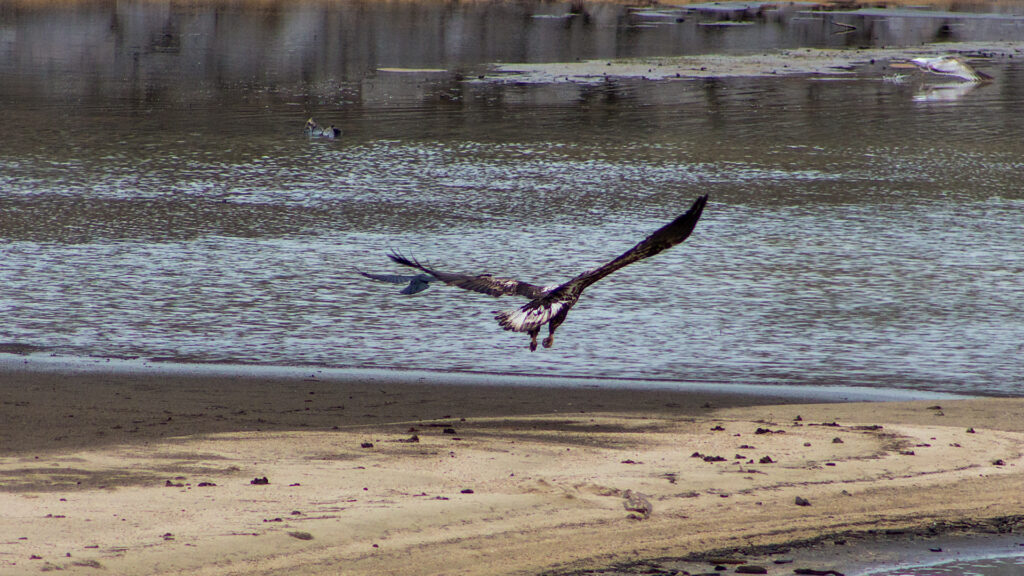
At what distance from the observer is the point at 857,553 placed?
18.8ft

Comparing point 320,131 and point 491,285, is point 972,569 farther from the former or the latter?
point 320,131

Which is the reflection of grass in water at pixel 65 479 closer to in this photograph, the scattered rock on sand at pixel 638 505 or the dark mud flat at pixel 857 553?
the dark mud flat at pixel 857 553

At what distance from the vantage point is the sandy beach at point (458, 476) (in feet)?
17.4

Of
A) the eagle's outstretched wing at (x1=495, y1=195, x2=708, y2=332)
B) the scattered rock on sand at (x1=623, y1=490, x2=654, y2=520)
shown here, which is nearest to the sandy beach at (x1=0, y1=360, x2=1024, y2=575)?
the scattered rock on sand at (x1=623, y1=490, x2=654, y2=520)

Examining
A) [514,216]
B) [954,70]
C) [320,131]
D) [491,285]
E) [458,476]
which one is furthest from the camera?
[954,70]

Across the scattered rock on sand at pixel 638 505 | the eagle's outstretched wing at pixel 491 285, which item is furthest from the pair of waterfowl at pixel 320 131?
the eagle's outstretched wing at pixel 491 285

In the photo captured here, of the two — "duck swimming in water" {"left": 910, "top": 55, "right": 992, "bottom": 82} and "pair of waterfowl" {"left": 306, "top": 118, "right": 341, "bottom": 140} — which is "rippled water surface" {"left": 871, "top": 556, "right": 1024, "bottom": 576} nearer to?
"pair of waterfowl" {"left": 306, "top": 118, "right": 341, "bottom": 140}

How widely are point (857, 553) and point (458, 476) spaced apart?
175 cm

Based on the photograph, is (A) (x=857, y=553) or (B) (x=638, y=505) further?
(B) (x=638, y=505)

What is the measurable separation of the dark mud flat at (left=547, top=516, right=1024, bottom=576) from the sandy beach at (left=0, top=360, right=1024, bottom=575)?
3 centimetres

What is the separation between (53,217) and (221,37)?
83.7 feet

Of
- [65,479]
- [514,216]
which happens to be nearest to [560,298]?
[65,479]

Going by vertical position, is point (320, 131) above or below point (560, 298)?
below

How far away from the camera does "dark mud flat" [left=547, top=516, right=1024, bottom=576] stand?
5461 mm
